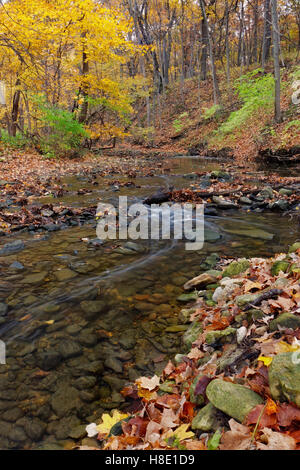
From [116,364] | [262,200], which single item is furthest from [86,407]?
[262,200]

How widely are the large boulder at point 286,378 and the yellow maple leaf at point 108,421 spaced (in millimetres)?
1141

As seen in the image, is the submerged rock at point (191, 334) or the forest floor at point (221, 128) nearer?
the submerged rock at point (191, 334)

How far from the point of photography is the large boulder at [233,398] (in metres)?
1.65

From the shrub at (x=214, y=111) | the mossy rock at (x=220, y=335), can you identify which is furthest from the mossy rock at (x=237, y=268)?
the shrub at (x=214, y=111)

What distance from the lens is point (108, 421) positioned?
7.11ft

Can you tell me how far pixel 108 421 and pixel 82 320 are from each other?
1.37 metres

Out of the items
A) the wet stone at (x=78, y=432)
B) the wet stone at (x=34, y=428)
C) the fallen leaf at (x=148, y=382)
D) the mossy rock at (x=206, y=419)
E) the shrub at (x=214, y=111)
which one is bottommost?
the wet stone at (x=78, y=432)

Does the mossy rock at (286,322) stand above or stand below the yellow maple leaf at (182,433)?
above

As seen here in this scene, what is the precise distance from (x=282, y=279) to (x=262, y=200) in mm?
5670

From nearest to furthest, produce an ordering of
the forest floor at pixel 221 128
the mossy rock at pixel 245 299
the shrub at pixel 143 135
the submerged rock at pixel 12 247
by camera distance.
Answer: the mossy rock at pixel 245 299 < the submerged rock at pixel 12 247 < the forest floor at pixel 221 128 < the shrub at pixel 143 135

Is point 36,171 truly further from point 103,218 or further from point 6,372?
point 6,372

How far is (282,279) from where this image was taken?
2.95 m

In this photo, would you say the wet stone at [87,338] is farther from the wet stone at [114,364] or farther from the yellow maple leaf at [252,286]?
the yellow maple leaf at [252,286]

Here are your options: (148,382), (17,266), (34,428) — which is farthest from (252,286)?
(17,266)
